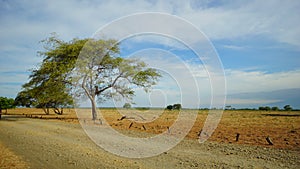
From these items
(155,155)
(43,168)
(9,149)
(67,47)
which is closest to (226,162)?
(155,155)

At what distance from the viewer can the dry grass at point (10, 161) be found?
322 inches

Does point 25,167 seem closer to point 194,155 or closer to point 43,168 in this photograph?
point 43,168

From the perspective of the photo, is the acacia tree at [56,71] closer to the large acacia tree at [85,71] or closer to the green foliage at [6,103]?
the large acacia tree at [85,71]

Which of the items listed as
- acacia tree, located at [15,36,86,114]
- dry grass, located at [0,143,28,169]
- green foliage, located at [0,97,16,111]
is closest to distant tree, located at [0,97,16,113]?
green foliage, located at [0,97,16,111]

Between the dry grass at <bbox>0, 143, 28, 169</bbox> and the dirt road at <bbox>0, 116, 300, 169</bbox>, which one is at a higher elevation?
the dry grass at <bbox>0, 143, 28, 169</bbox>

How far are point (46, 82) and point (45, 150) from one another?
20.1 meters

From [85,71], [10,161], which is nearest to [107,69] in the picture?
[85,71]

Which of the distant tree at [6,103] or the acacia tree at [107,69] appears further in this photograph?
the distant tree at [6,103]

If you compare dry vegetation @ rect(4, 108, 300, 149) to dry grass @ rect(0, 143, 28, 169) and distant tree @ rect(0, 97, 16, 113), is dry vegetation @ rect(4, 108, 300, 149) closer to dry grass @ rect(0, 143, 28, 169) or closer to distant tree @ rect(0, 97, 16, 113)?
dry grass @ rect(0, 143, 28, 169)

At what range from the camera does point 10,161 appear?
8.88m

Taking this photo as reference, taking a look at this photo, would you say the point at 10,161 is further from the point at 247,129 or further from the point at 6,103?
the point at 6,103

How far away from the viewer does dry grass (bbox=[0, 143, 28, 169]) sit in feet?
26.8

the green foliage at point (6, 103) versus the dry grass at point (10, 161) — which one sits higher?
the green foliage at point (6, 103)

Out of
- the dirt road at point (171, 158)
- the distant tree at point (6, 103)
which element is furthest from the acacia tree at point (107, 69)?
the distant tree at point (6, 103)
